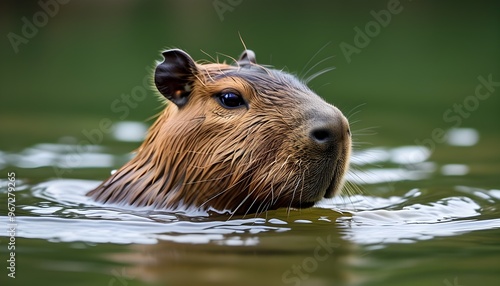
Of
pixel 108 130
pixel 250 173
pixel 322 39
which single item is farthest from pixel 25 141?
pixel 322 39

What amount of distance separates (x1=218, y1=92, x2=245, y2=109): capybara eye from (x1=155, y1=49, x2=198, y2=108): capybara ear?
258 millimetres

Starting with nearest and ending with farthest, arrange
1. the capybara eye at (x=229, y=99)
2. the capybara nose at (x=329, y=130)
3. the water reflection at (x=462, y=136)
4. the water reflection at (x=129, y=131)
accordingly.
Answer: the capybara nose at (x=329, y=130) < the capybara eye at (x=229, y=99) < the water reflection at (x=462, y=136) < the water reflection at (x=129, y=131)

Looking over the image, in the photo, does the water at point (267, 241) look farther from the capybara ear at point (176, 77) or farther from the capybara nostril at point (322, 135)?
the capybara ear at point (176, 77)

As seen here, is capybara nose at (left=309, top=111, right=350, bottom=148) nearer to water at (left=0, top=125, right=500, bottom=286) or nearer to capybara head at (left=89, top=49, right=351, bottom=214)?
capybara head at (left=89, top=49, right=351, bottom=214)

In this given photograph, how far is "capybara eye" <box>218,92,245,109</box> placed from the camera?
620 cm

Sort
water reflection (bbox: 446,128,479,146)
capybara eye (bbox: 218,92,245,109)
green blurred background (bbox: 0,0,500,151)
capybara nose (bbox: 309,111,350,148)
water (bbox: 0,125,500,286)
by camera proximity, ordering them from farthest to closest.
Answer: green blurred background (bbox: 0,0,500,151) → water reflection (bbox: 446,128,479,146) → capybara eye (bbox: 218,92,245,109) → capybara nose (bbox: 309,111,350,148) → water (bbox: 0,125,500,286)

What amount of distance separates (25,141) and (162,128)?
3.89 m

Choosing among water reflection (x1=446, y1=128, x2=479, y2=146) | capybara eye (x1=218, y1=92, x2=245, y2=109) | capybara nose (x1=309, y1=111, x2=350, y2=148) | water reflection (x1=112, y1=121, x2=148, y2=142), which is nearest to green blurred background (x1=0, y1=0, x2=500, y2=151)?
water reflection (x1=446, y1=128, x2=479, y2=146)

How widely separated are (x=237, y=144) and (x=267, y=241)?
773 mm

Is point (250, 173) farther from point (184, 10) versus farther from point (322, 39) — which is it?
point (184, 10)

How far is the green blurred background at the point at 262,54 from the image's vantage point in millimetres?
11859

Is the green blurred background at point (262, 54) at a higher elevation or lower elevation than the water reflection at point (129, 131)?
higher

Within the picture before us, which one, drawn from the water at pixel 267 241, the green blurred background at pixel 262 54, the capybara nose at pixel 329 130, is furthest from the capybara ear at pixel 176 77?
the green blurred background at pixel 262 54

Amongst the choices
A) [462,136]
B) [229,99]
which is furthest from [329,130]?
[462,136]
